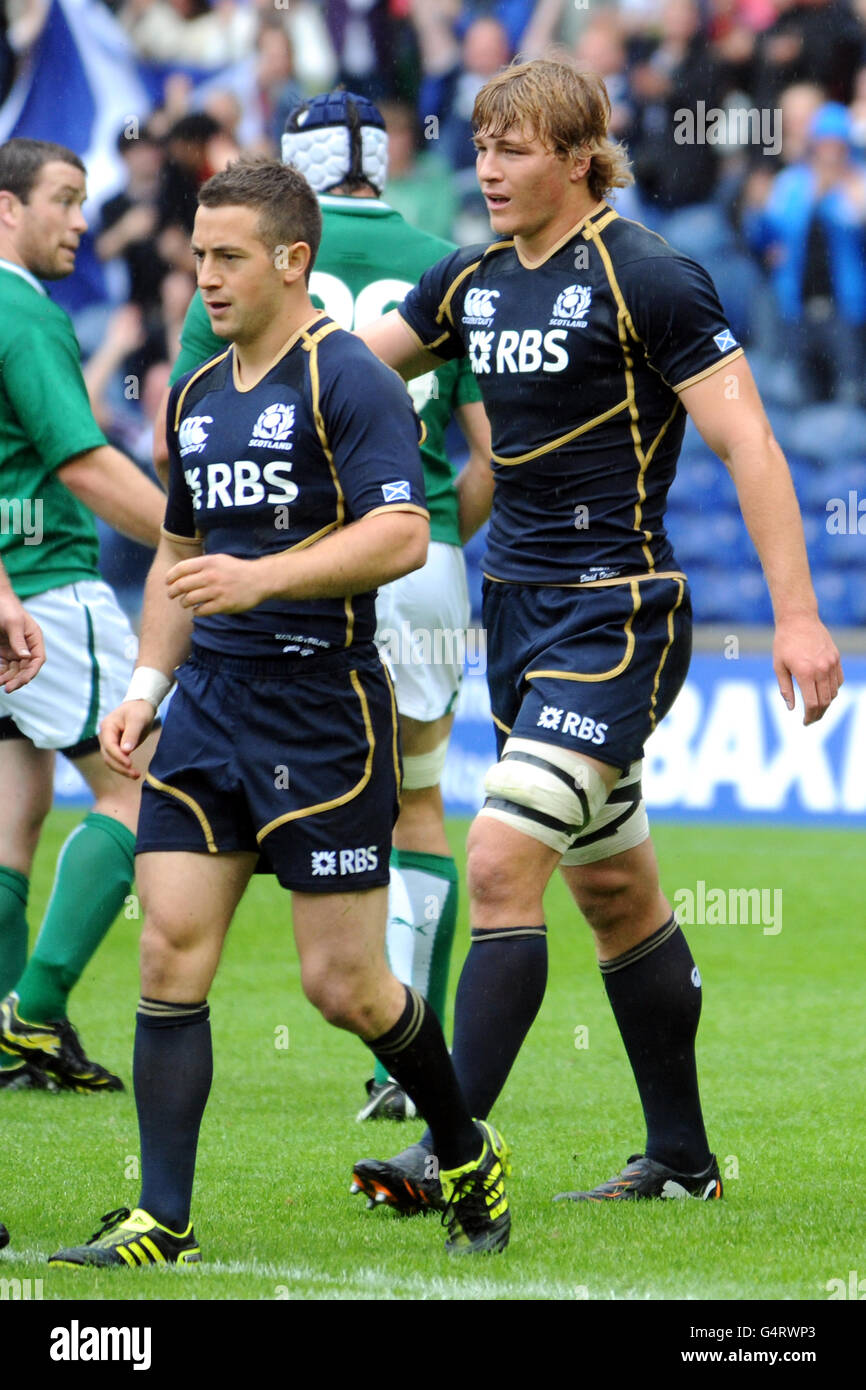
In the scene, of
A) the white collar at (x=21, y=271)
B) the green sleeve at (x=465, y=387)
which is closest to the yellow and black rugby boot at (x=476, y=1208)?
the green sleeve at (x=465, y=387)

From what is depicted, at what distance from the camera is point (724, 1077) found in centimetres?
548

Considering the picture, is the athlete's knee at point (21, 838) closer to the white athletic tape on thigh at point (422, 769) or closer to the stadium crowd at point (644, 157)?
the white athletic tape on thigh at point (422, 769)

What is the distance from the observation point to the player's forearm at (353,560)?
10.9 feet

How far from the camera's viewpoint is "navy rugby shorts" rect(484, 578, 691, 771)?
3754mm

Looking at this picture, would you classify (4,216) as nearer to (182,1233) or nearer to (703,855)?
(182,1233)

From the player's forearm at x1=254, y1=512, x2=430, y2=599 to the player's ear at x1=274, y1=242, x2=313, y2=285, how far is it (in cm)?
50

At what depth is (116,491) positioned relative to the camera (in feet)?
17.0

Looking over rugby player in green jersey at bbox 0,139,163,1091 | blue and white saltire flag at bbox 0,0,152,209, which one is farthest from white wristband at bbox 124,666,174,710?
blue and white saltire flag at bbox 0,0,152,209

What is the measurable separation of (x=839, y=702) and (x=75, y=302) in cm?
762

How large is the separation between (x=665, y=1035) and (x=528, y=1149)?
2.15 ft

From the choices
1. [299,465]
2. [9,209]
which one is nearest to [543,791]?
[299,465]

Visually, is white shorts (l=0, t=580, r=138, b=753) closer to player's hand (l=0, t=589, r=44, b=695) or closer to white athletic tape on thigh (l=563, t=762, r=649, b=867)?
player's hand (l=0, t=589, r=44, b=695)

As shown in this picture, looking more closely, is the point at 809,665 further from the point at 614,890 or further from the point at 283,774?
the point at 283,774
